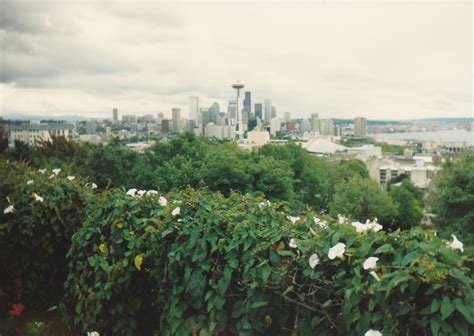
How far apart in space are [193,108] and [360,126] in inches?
2956

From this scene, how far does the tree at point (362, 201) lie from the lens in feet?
102

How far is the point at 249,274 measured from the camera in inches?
95.7

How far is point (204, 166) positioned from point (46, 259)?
15720mm

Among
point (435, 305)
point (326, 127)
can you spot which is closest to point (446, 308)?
point (435, 305)

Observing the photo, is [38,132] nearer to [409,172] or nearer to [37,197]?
[37,197]

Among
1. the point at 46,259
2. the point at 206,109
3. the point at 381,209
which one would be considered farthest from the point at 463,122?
the point at 46,259

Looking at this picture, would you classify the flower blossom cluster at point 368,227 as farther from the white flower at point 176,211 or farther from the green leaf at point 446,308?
the white flower at point 176,211

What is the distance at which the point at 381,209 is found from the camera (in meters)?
31.9

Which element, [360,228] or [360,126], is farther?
[360,126]

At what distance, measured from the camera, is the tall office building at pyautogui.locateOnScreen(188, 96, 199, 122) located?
6532 centimetres

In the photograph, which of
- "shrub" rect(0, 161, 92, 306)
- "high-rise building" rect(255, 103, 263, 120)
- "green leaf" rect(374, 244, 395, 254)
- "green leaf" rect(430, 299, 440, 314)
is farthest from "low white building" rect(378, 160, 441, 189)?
"green leaf" rect(430, 299, 440, 314)

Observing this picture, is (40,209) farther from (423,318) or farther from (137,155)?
(137,155)

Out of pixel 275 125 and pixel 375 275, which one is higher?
pixel 275 125

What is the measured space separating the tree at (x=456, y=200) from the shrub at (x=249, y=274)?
1918 cm
